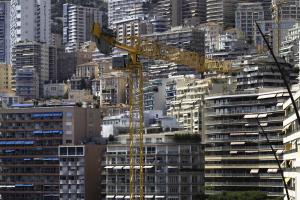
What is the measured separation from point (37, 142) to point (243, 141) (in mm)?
30935

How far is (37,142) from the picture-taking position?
124375 millimetres

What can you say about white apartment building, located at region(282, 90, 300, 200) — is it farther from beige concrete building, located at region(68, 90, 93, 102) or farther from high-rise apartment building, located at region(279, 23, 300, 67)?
beige concrete building, located at region(68, 90, 93, 102)

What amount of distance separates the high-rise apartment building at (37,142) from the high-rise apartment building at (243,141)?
20125 millimetres

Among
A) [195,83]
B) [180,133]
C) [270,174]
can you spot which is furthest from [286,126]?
[195,83]

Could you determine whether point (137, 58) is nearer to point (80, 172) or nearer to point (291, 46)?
point (80, 172)

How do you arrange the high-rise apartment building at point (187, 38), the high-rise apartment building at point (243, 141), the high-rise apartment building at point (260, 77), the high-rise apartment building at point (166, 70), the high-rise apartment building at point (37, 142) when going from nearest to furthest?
the high-rise apartment building at point (243, 141) → the high-rise apartment building at point (260, 77) → the high-rise apartment building at point (37, 142) → the high-rise apartment building at point (166, 70) → the high-rise apartment building at point (187, 38)

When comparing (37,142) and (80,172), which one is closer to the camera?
(80,172)

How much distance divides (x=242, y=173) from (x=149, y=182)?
42.9 ft

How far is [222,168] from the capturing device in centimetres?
10394

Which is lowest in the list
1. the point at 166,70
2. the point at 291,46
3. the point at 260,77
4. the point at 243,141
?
the point at 243,141

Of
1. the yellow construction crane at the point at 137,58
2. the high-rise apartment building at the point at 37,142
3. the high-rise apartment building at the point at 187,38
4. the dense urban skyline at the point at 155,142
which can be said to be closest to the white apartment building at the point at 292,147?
the dense urban skyline at the point at 155,142

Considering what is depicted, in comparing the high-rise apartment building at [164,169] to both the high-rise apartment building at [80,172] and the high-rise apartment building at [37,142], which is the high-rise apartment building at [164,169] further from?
the high-rise apartment building at [37,142]

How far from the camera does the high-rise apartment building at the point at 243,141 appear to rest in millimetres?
97938

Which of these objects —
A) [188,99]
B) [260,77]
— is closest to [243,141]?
[260,77]
